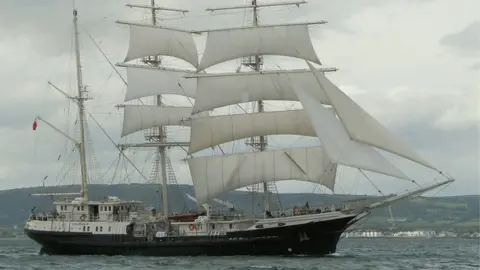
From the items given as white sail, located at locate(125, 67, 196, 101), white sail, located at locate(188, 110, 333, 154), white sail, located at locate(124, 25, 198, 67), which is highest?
white sail, located at locate(124, 25, 198, 67)

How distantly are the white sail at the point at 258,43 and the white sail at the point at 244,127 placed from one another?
475cm

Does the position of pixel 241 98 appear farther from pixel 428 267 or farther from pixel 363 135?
pixel 428 267

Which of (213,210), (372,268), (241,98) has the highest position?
(241,98)

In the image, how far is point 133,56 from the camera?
290 ft

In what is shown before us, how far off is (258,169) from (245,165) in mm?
1176

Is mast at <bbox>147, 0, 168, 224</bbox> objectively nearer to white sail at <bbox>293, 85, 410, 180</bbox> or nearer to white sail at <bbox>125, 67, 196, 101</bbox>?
white sail at <bbox>125, 67, 196, 101</bbox>

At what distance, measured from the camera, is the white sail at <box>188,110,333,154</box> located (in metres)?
78.1

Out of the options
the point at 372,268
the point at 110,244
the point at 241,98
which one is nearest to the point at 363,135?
the point at 372,268

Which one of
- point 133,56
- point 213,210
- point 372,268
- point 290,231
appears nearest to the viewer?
point 372,268

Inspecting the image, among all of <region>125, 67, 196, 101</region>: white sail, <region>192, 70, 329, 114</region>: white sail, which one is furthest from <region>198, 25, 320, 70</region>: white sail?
<region>125, 67, 196, 101</region>: white sail

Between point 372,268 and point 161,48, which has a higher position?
point 161,48

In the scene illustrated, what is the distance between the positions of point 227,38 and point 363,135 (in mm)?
16975

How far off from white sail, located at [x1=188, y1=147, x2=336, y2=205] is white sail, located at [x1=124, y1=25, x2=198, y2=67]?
12498 mm

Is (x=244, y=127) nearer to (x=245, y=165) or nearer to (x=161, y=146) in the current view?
(x=245, y=165)
